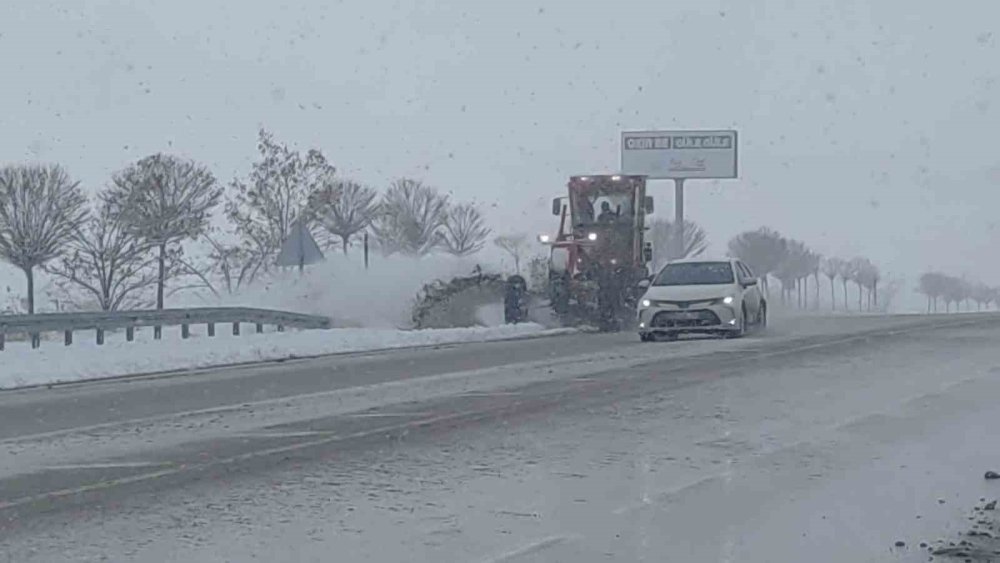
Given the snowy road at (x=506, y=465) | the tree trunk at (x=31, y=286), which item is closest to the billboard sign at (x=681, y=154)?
the tree trunk at (x=31, y=286)

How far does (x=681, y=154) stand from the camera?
232ft

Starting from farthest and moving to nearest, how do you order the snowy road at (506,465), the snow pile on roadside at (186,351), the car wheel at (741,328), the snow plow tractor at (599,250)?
the snow plow tractor at (599,250) < the car wheel at (741,328) < the snow pile on roadside at (186,351) < the snowy road at (506,465)

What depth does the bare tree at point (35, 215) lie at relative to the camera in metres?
58.5

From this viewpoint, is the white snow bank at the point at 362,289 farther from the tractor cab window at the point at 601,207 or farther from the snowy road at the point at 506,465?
the snowy road at the point at 506,465

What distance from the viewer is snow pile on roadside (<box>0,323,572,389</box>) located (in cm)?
2106

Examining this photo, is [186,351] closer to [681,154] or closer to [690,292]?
[690,292]

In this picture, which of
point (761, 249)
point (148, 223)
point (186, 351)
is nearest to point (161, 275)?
point (148, 223)

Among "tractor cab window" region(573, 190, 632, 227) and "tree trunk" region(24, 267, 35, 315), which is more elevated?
"tractor cab window" region(573, 190, 632, 227)

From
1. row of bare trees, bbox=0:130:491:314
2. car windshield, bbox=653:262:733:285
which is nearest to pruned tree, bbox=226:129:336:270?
row of bare trees, bbox=0:130:491:314

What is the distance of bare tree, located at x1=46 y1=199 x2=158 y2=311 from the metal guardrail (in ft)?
94.9

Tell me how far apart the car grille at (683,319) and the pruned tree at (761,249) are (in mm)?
65864

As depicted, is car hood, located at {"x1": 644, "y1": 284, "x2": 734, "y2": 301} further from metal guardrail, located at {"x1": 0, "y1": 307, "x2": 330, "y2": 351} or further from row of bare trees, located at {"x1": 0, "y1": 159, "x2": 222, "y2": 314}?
row of bare trees, located at {"x1": 0, "y1": 159, "x2": 222, "y2": 314}

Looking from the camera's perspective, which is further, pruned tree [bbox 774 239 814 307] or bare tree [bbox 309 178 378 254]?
pruned tree [bbox 774 239 814 307]

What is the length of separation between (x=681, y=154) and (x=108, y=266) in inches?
1086
